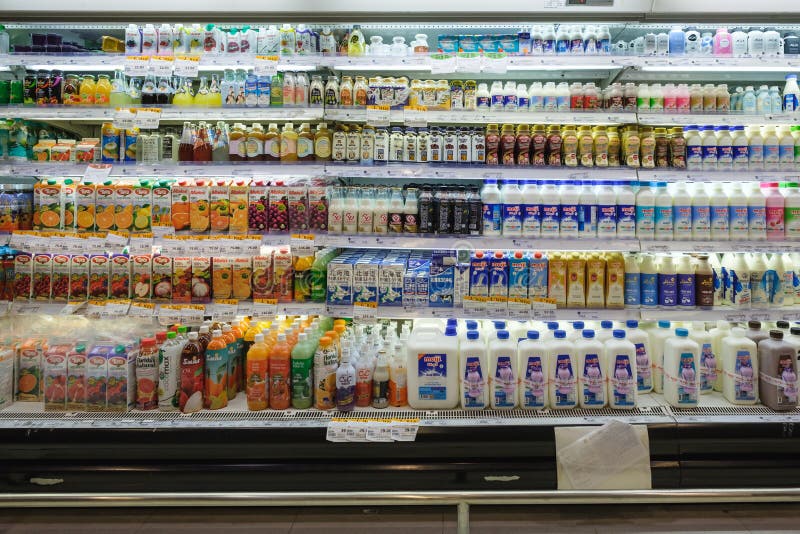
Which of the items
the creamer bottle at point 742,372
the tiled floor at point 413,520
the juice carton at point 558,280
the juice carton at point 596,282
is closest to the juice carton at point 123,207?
the tiled floor at point 413,520

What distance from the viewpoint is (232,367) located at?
2.67 m

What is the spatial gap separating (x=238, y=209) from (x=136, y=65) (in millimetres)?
891

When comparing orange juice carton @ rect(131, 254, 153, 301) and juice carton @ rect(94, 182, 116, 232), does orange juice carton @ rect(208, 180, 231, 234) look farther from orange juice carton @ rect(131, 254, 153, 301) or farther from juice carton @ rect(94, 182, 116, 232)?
juice carton @ rect(94, 182, 116, 232)

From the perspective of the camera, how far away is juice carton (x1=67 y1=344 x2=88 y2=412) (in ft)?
8.45

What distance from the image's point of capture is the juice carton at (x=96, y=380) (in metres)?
2.54

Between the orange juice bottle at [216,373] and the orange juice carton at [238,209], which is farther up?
the orange juice carton at [238,209]

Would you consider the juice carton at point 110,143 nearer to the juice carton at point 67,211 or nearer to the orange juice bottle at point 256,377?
the juice carton at point 67,211

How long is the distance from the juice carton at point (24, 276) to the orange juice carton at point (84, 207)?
310 mm

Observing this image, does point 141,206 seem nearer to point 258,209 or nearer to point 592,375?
point 258,209

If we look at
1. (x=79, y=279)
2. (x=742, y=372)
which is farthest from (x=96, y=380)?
(x=742, y=372)

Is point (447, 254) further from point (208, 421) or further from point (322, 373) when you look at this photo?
point (208, 421)

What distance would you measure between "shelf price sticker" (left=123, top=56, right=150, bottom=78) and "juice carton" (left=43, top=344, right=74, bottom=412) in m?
1.49

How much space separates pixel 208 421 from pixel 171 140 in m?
Result: 1.50

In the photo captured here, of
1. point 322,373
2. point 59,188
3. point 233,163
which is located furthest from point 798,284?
point 59,188
